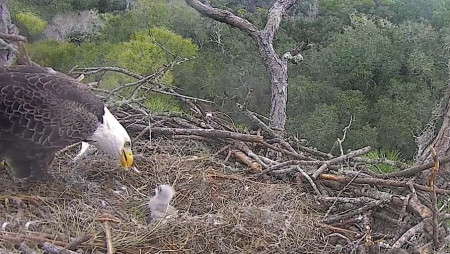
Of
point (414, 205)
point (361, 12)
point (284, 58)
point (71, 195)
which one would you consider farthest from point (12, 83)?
point (361, 12)

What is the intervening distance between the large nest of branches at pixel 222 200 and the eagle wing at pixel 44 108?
1.10ft

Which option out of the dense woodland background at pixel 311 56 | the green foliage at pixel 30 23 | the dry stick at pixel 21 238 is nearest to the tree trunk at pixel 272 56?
the dry stick at pixel 21 238

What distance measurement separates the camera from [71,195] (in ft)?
10.1

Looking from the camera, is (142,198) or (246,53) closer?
(142,198)

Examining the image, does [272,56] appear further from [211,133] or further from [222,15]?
[211,133]

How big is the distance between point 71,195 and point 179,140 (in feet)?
3.20

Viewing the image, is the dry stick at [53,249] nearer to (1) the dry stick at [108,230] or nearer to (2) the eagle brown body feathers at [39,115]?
(1) the dry stick at [108,230]

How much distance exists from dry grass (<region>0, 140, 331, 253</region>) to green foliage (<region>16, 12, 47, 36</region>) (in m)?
13.5

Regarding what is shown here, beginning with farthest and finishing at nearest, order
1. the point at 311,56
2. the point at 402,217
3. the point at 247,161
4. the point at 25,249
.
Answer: the point at 311,56 < the point at 247,161 < the point at 402,217 < the point at 25,249

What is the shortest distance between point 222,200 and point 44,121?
1082 mm

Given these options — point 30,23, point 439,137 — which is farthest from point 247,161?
point 30,23

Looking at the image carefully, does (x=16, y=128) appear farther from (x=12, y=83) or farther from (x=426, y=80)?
(x=426, y=80)

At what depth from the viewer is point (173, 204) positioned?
3.22m

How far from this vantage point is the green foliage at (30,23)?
52.4 feet
